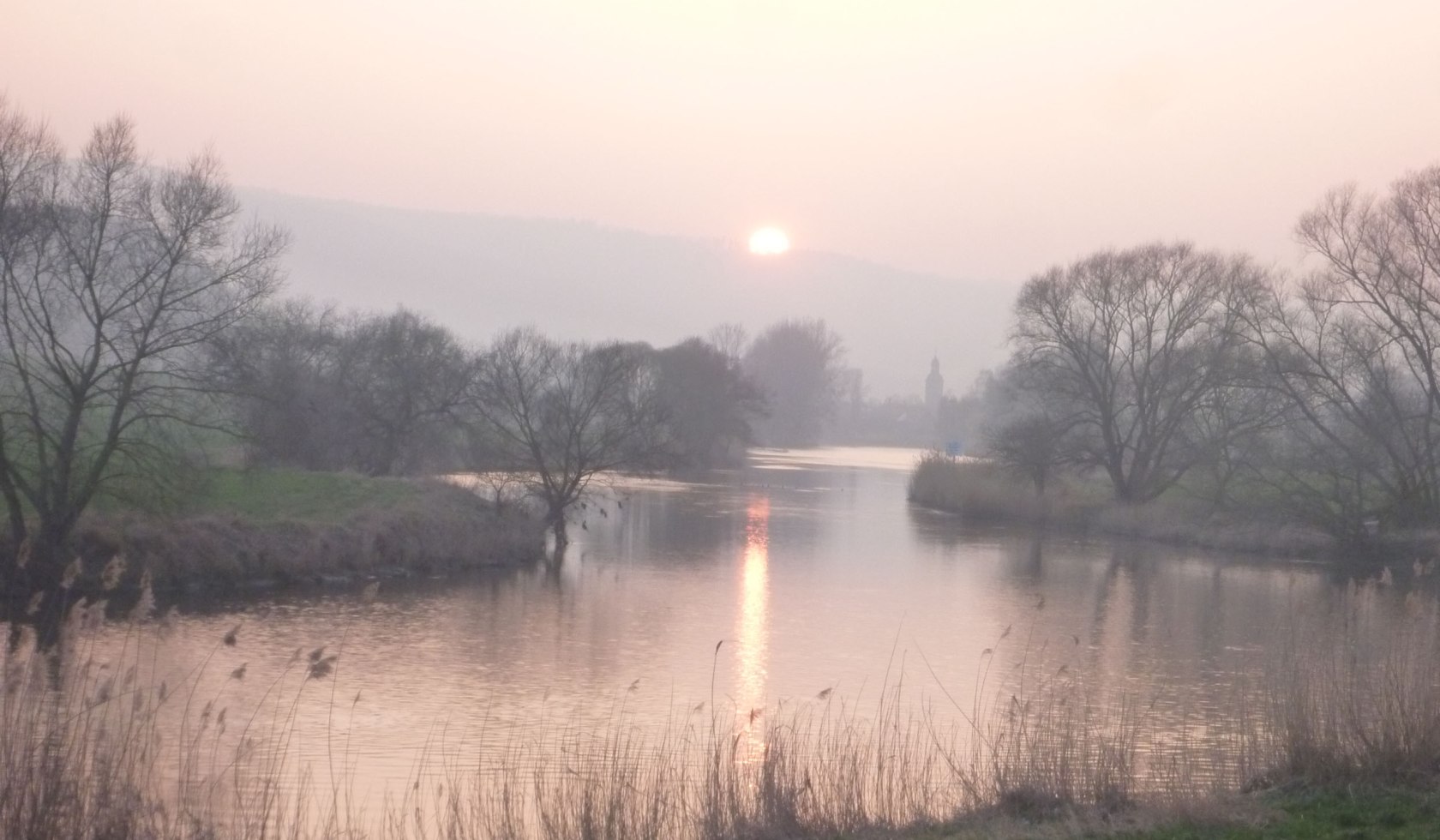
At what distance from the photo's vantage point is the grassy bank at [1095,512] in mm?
34812

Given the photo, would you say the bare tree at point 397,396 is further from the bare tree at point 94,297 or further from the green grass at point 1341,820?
the green grass at point 1341,820

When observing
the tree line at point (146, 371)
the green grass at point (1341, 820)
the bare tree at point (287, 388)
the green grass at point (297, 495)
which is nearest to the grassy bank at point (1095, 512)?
the tree line at point (146, 371)

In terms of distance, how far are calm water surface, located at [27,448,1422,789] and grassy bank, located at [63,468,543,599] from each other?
1.26m

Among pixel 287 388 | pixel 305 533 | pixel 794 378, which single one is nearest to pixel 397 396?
pixel 287 388

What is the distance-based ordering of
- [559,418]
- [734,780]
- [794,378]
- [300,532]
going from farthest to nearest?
[794,378], [559,418], [300,532], [734,780]

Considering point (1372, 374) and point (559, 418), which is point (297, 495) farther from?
point (1372, 374)

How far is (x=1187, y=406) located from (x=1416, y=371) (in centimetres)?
865

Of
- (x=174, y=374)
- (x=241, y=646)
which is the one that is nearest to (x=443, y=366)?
(x=174, y=374)

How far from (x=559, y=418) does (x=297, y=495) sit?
6.51m

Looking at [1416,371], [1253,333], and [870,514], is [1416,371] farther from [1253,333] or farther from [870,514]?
[870,514]

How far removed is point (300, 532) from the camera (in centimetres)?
2300

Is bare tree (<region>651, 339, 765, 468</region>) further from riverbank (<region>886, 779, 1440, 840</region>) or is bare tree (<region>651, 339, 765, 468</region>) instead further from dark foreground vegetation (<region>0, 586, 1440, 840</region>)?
riverbank (<region>886, 779, 1440, 840</region>)

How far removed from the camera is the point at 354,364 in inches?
1421

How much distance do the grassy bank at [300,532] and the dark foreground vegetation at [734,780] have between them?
9.28m
